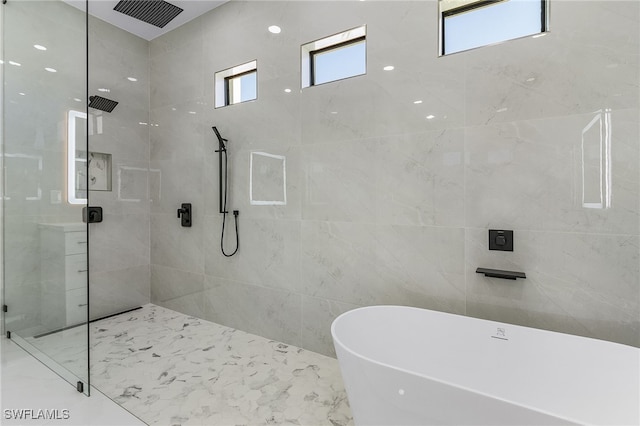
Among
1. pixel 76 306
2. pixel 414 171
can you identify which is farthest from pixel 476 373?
pixel 76 306

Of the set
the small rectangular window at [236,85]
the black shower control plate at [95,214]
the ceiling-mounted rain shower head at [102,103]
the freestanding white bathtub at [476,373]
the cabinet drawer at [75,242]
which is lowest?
the freestanding white bathtub at [476,373]

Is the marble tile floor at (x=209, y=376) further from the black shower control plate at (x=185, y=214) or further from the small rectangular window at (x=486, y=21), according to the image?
the small rectangular window at (x=486, y=21)

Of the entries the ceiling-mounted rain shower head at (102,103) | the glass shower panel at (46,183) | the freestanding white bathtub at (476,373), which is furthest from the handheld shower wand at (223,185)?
the freestanding white bathtub at (476,373)

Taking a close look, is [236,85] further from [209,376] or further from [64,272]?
[209,376]

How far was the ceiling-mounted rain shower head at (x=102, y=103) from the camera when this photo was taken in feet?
10.1

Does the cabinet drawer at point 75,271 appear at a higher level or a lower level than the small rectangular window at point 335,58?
lower

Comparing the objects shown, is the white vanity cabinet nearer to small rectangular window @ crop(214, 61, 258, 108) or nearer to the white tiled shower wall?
the white tiled shower wall

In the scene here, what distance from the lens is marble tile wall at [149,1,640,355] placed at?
1.60m

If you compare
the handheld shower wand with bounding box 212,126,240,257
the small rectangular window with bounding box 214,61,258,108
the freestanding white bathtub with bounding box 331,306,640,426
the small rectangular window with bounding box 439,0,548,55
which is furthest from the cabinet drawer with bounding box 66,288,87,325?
the small rectangular window with bounding box 439,0,548,55

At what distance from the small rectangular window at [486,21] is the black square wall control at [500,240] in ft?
3.62

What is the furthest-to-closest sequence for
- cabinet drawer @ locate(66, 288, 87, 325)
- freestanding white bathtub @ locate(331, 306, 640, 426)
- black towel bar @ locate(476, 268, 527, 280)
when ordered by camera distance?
cabinet drawer @ locate(66, 288, 87, 325), black towel bar @ locate(476, 268, 527, 280), freestanding white bathtub @ locate(331, 306, 640, 426)

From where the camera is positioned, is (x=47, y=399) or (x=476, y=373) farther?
(x=47, y=399)

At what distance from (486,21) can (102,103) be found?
3370mm

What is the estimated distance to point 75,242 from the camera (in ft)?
6.66
